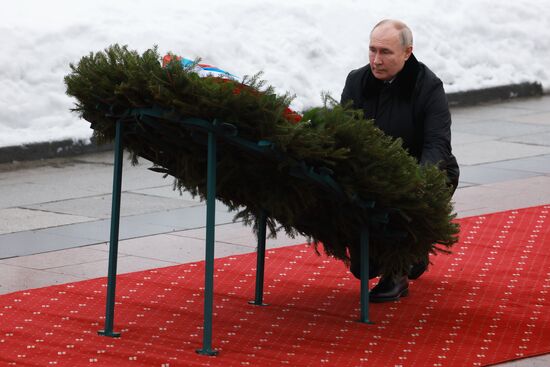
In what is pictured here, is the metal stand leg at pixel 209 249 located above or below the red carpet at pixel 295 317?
above

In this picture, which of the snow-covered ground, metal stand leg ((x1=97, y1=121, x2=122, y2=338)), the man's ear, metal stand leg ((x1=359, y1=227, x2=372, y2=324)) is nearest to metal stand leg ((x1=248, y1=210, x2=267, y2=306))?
metal stand leg ((x1=359, y1=227, x2=372, y2=324))

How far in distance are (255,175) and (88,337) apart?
3.46 ft

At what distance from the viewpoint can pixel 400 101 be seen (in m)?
6.31

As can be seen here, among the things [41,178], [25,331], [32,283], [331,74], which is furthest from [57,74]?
[25,331]

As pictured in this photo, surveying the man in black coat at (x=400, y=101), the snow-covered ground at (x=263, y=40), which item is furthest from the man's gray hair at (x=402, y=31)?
the snow-covered ground at (x=263, y=40)

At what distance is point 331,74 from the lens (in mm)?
14852

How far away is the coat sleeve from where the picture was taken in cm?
616

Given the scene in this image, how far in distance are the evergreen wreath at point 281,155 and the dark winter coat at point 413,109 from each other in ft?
1.40

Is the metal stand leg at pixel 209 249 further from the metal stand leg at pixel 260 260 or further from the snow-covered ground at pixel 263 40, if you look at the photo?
the snow-covered ground at pixel 263 40

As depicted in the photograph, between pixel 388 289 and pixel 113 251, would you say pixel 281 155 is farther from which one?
pixel 388 289

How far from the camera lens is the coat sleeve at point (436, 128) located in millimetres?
6164

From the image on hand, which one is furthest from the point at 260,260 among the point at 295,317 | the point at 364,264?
the point at 364,264

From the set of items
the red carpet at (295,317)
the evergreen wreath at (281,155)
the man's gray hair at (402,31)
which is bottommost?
the red carpet at (295,317)

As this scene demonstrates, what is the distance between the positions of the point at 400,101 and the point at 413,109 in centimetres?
8
